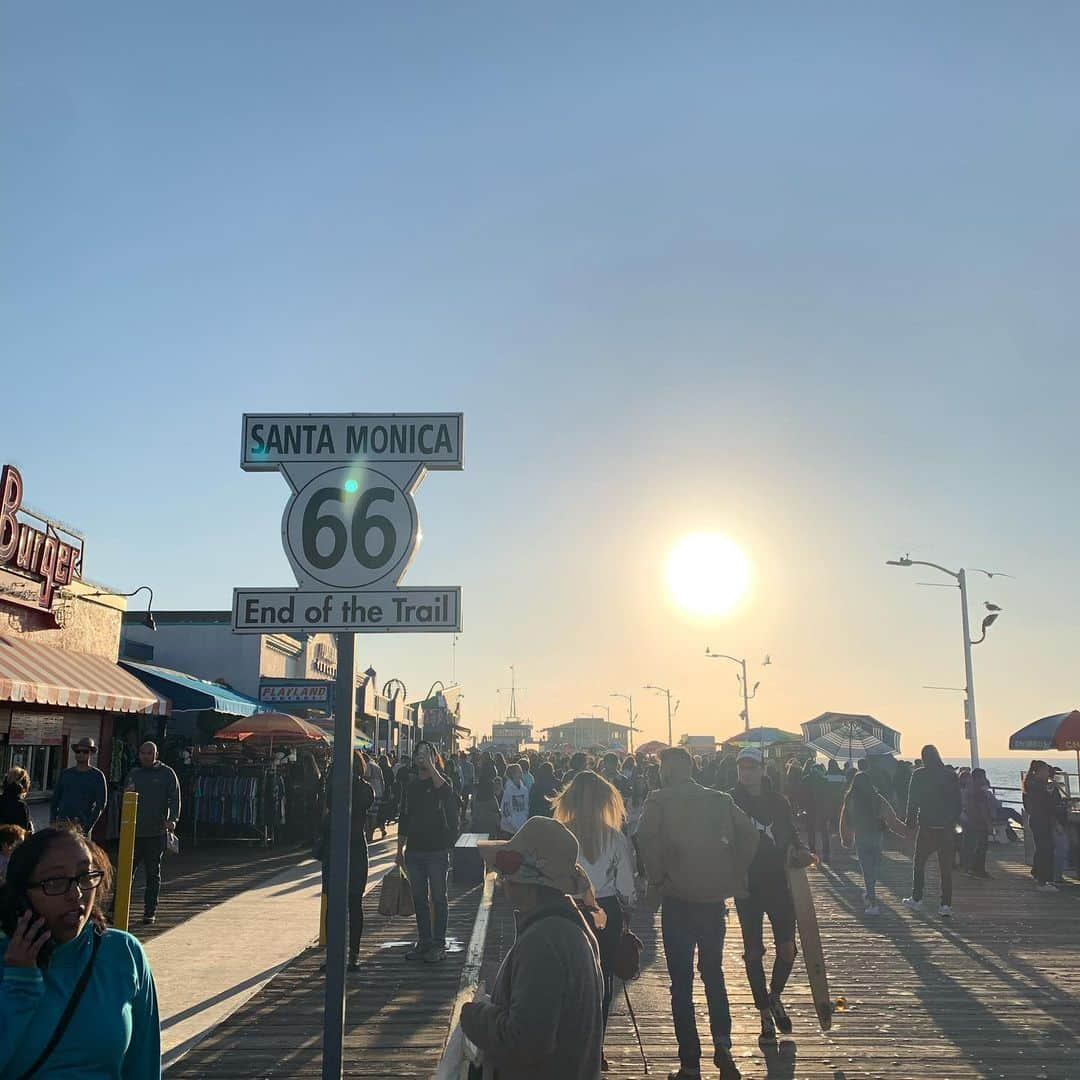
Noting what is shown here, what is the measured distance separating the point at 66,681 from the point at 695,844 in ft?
37.3

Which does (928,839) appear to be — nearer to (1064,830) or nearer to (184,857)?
(1064,830)

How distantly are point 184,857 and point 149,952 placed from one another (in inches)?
324

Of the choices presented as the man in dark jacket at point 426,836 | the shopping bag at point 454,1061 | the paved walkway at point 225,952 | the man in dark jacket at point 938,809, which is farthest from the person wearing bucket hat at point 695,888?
the man in dark jacket at point 938,809

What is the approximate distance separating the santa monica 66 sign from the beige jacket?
3042 mm

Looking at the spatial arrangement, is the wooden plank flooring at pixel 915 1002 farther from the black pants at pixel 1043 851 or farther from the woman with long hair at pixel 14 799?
the woman with long hair at pixel 14 799

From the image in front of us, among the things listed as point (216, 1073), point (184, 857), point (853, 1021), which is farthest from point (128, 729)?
point (853, 1021)

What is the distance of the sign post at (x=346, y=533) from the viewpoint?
412cm

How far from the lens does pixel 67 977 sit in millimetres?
2660

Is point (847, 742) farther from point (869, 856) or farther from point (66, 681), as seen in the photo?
point (66, 681)

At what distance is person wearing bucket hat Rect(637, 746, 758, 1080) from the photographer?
6164 mm

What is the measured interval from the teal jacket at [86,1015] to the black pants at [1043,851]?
15.6 meters

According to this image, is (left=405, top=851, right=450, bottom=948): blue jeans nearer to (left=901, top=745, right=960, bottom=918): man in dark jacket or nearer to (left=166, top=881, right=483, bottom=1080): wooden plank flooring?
(left=166, top=881, right=483, bottom=1080): wooden plank flooring

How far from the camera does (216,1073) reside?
20.6 ft

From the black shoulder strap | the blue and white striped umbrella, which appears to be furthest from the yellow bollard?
the blue and white striped umbrella
